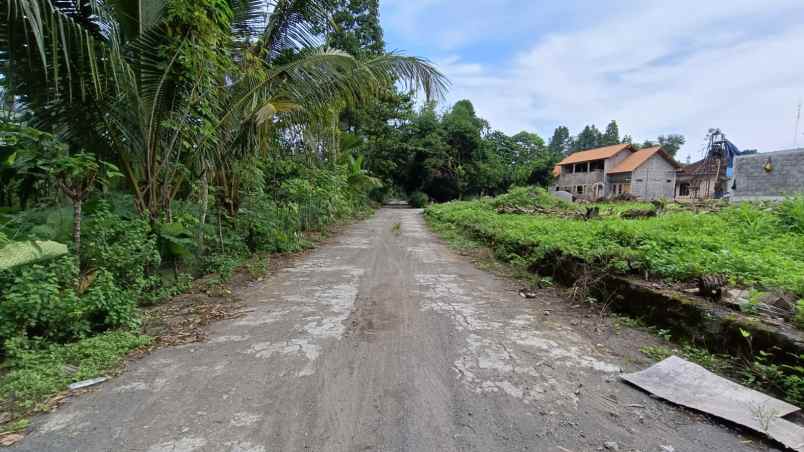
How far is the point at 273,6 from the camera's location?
6016mm

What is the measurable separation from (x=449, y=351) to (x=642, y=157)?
34.9 m

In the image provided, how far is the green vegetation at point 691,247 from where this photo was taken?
345 centimetres

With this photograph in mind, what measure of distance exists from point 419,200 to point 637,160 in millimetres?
18654

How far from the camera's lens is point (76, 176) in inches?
131

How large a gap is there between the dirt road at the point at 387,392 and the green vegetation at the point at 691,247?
2.91ft

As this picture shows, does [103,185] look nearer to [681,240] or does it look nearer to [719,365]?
[719,365]

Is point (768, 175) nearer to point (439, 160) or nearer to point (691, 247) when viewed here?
point (691, 247)

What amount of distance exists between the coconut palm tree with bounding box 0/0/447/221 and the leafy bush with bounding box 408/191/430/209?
25.1 metres

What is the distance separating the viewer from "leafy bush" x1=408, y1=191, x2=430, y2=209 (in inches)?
1247

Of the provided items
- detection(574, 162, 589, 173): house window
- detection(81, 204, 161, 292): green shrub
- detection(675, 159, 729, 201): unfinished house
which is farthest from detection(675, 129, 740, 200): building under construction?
detection(81, 204, 161, 292): green shrub

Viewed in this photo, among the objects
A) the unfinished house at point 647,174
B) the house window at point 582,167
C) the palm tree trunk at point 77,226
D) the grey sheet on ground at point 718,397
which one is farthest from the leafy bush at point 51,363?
the house window at point 582,167

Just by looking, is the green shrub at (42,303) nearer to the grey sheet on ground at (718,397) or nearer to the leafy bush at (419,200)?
the grey sheet on ground at (718,397)

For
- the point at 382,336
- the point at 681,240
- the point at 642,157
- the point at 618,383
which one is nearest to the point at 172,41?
the point at 382,336

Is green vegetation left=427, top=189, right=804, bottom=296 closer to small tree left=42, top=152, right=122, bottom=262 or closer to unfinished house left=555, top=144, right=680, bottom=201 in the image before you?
small tree left=42, top=152, right=122, bottom=262
